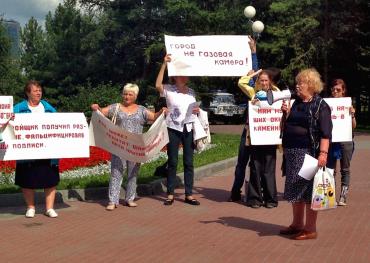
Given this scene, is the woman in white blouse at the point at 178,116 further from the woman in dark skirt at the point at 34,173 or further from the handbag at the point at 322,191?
the handbag at the point at 322,191

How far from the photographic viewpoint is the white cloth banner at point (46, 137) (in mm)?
7879

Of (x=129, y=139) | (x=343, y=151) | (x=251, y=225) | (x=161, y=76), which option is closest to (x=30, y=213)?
(x=129, y=139)

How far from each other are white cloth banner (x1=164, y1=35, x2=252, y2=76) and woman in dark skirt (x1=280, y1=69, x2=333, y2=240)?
243 cm

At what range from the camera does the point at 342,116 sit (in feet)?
28.7

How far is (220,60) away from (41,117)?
2726 mm

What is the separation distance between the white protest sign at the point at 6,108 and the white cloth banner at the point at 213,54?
2400 millimetres

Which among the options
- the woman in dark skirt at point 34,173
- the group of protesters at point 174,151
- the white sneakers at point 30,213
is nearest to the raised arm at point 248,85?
the group of protesters at point 174,151

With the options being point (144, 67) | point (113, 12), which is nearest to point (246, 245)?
point (144, 67)

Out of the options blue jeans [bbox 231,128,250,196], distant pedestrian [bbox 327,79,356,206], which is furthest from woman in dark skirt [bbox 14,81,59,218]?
distant pedestrian [bbox 327,79,356,206]

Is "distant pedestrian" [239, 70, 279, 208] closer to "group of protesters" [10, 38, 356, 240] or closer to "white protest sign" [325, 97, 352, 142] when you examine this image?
"group of protesters" [10, 38, 356, 240]

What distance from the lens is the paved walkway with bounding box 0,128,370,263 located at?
6051mm

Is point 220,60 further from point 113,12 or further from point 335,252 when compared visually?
point 113,12

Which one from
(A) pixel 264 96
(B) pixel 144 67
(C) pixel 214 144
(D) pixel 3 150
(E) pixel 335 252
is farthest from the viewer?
(B) pixel 144 67

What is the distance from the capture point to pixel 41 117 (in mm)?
8078
